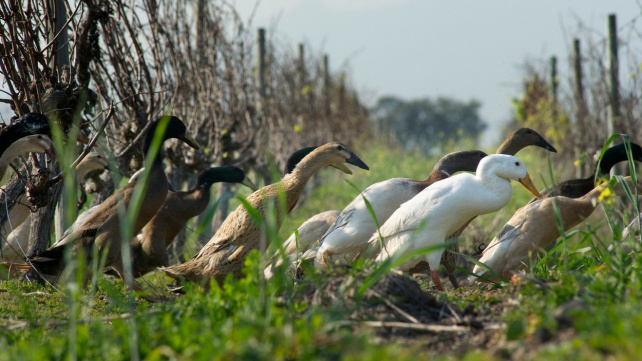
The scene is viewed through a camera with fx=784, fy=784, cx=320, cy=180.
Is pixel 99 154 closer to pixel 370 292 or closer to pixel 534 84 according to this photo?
pixel 370 292

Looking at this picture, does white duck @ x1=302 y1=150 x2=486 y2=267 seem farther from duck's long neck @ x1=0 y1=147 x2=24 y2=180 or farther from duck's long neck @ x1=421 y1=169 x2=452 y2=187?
duck's long neck @ x1=0 y1=147 x2=24 y2=180

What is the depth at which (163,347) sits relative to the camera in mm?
2742

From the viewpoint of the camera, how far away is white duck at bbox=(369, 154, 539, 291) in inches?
203

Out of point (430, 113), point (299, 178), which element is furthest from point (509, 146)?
point (430, 113)

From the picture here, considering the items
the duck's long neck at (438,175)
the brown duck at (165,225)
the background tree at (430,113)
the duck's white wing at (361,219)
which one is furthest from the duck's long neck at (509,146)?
the background tree at (430,113)

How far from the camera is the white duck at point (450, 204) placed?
16.9ft

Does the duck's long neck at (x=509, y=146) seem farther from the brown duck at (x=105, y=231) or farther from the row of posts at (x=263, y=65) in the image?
the row of posts at (x=263, y=65)

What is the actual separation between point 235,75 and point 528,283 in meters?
6.86

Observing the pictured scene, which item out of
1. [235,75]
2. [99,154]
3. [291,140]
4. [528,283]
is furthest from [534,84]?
[528,283]

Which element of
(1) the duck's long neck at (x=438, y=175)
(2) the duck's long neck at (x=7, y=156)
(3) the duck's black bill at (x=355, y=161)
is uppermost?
(2) the duck's long neck at (x=7, y=156)

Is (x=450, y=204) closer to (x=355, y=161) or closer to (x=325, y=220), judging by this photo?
(x=355, y=161)

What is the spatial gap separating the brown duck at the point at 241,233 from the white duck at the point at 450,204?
0.88 m

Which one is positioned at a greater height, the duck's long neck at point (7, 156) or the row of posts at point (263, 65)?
the row of posts at point (263, 65)

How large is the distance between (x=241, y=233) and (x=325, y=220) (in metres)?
1.15
